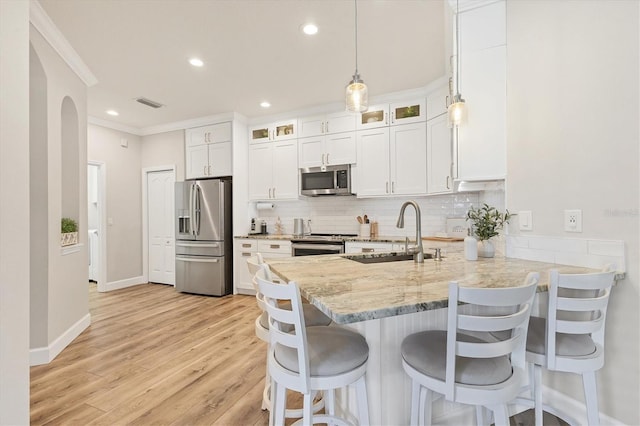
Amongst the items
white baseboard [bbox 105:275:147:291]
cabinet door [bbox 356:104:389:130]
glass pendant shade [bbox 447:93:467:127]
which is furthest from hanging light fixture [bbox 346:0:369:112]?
white baseboard [bbox 105:275:147:291]

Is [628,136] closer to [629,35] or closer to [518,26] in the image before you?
[629,35]

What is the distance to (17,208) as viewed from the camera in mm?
1323

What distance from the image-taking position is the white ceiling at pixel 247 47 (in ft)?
7.43

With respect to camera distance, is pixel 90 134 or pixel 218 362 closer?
pixel 218 362

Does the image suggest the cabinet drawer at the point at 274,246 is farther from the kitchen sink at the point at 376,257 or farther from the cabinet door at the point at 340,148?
the kitchen sink at the point at 376,257

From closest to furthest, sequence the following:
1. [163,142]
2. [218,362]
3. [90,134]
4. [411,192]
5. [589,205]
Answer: [589,205] < [218,362] < [411,192] < [90,134] < [163,142]

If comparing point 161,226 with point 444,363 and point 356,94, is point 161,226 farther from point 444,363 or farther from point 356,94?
point 444,363

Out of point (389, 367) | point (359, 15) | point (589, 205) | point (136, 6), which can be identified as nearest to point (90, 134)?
point (136, 6)

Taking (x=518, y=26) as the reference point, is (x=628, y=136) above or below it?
below

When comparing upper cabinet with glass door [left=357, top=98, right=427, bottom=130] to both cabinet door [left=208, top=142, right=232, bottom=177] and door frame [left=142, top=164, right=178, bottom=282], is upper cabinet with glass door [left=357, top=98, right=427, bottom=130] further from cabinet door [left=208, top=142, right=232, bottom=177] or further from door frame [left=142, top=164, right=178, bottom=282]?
door frame [left=142, top=164, right=178, bottom=282]

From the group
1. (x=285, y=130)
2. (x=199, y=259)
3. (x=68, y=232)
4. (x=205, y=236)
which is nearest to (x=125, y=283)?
(x=199, y=259)

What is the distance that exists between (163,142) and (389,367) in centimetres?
522

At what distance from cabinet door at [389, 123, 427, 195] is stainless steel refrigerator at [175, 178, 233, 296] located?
2.47 metres

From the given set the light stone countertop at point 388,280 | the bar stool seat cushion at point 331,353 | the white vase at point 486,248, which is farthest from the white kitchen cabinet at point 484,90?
the bar stool seat cushion at point 331,353
